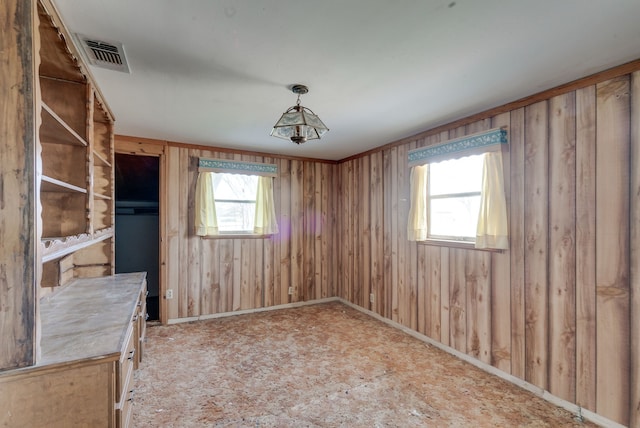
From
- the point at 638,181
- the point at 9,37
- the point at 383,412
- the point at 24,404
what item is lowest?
the point at 383,412

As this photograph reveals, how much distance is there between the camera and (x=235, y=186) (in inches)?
167

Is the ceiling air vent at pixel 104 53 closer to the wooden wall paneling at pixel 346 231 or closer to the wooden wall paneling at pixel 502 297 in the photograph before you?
the wooden wall paneling at pixel 502 297

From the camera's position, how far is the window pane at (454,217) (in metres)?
2.87

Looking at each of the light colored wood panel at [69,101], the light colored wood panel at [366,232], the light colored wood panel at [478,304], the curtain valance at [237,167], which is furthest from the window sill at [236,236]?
the light colored wood panel at [478,304]

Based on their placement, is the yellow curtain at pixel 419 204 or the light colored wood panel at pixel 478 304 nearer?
the light colored wood panel at pixel 478 304

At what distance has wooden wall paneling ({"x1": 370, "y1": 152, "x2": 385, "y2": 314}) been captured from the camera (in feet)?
13.1

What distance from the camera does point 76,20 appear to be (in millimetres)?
1446

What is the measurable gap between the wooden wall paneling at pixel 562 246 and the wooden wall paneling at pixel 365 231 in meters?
2.23

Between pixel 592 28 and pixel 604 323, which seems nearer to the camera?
pixel 592 28

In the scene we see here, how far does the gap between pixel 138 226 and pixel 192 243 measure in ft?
4.31

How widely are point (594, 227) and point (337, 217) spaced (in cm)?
329

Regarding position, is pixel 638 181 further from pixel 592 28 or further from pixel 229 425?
pixel 229 425

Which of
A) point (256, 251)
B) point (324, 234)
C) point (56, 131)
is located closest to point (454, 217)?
point (324, 234)

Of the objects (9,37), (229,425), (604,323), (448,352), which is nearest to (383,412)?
(229,425)
